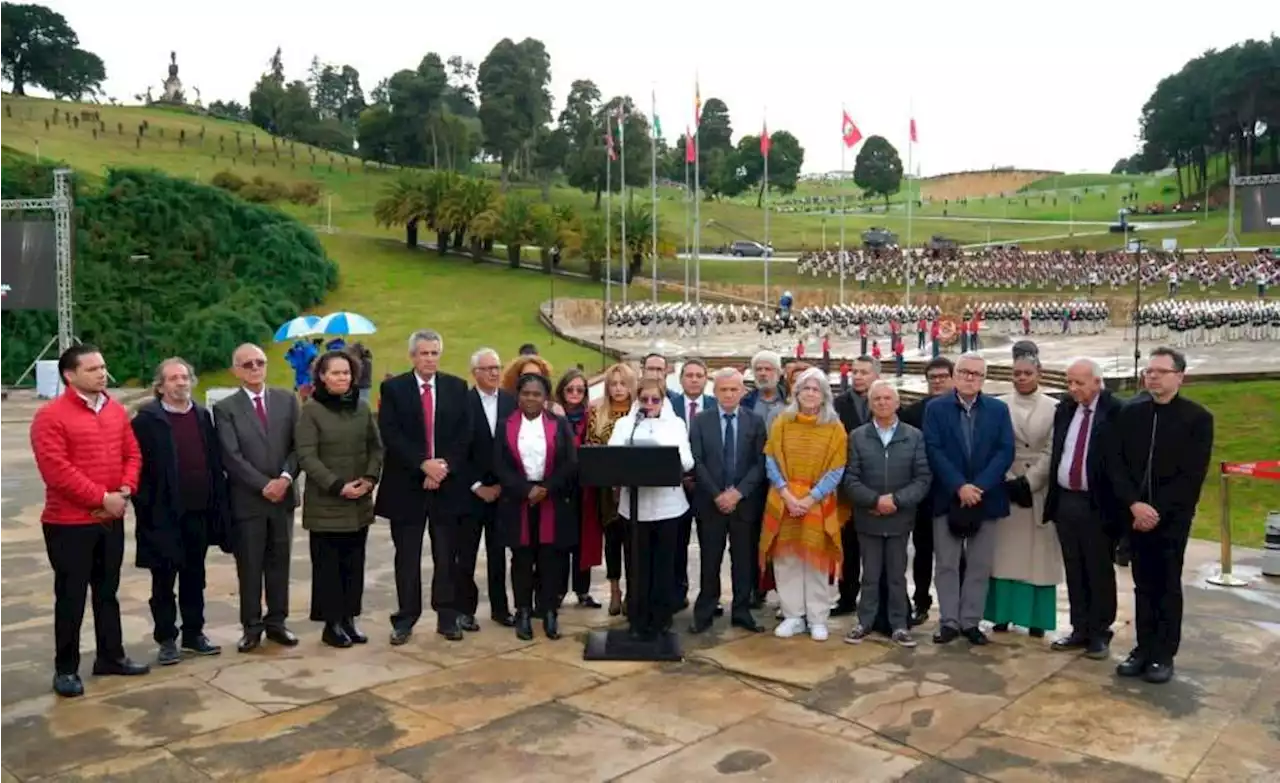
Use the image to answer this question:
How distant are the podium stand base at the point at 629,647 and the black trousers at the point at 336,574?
1394 mm

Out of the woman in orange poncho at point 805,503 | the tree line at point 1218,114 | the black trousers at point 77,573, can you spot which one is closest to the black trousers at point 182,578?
the black trousers at point 77,573

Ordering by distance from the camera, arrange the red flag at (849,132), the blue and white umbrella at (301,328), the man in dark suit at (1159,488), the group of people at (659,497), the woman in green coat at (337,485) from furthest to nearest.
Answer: the red flag at (849,132) < the blue and white umbrella at (301,328) < the woman in green coat at (337,485) < the group of people at (659,497) < the man in dark suit at (1159,488)

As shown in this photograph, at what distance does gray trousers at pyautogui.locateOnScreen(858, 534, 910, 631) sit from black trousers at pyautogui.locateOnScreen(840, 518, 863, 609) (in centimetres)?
52

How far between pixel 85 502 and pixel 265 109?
9189 cm

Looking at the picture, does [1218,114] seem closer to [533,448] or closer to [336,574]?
[533,448]

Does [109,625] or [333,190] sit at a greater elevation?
[333,190]

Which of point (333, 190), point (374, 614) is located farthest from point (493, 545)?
point (333, 190)

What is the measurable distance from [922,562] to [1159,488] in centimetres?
163

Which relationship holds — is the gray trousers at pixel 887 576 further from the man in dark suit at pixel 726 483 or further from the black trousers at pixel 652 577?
the black trousers at pixel 652 577

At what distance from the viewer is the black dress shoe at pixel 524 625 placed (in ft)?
20.7

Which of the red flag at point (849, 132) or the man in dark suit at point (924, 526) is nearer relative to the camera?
the man in dark suit at point (924, 526)

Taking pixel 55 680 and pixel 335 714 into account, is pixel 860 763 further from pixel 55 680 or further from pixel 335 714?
pixel 55 680

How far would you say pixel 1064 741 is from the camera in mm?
4684

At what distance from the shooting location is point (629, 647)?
235 inches
